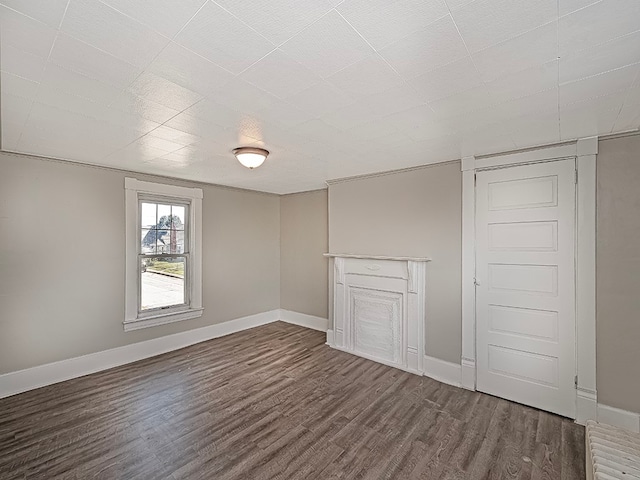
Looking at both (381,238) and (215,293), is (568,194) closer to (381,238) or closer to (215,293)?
(381,238)

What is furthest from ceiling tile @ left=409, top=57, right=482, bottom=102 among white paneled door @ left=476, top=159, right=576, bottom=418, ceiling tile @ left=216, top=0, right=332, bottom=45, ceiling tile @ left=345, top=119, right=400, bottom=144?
white paneled door @ left=476, top=159, right=576, bottom=418

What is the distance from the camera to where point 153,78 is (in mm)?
1656

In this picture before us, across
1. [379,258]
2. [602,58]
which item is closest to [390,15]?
[602,58]

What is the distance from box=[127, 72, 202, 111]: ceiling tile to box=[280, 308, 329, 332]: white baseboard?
3.94 meters

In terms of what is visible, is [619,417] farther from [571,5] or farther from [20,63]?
[20,63]

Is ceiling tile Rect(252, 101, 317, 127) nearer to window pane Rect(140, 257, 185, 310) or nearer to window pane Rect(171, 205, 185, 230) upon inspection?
window pane Rect(171, 205, 185, 230)

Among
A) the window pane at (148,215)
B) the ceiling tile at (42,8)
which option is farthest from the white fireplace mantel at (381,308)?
the ceiling tile at (42,8)

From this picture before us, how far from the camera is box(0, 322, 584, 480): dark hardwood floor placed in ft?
6.81

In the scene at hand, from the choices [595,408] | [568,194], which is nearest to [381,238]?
[568,194]

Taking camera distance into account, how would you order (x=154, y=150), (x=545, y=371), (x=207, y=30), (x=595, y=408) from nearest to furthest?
(x=207, y=30), (x=595, y=408), (x=545, y=371), (x=154, y=150)

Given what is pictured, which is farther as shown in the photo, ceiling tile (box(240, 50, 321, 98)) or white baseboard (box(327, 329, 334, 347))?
white baseboard (box(327, 329, 334, 347))

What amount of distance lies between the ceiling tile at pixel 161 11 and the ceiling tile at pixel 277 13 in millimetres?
136

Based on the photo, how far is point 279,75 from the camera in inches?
63.8

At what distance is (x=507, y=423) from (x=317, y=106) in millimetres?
3098
